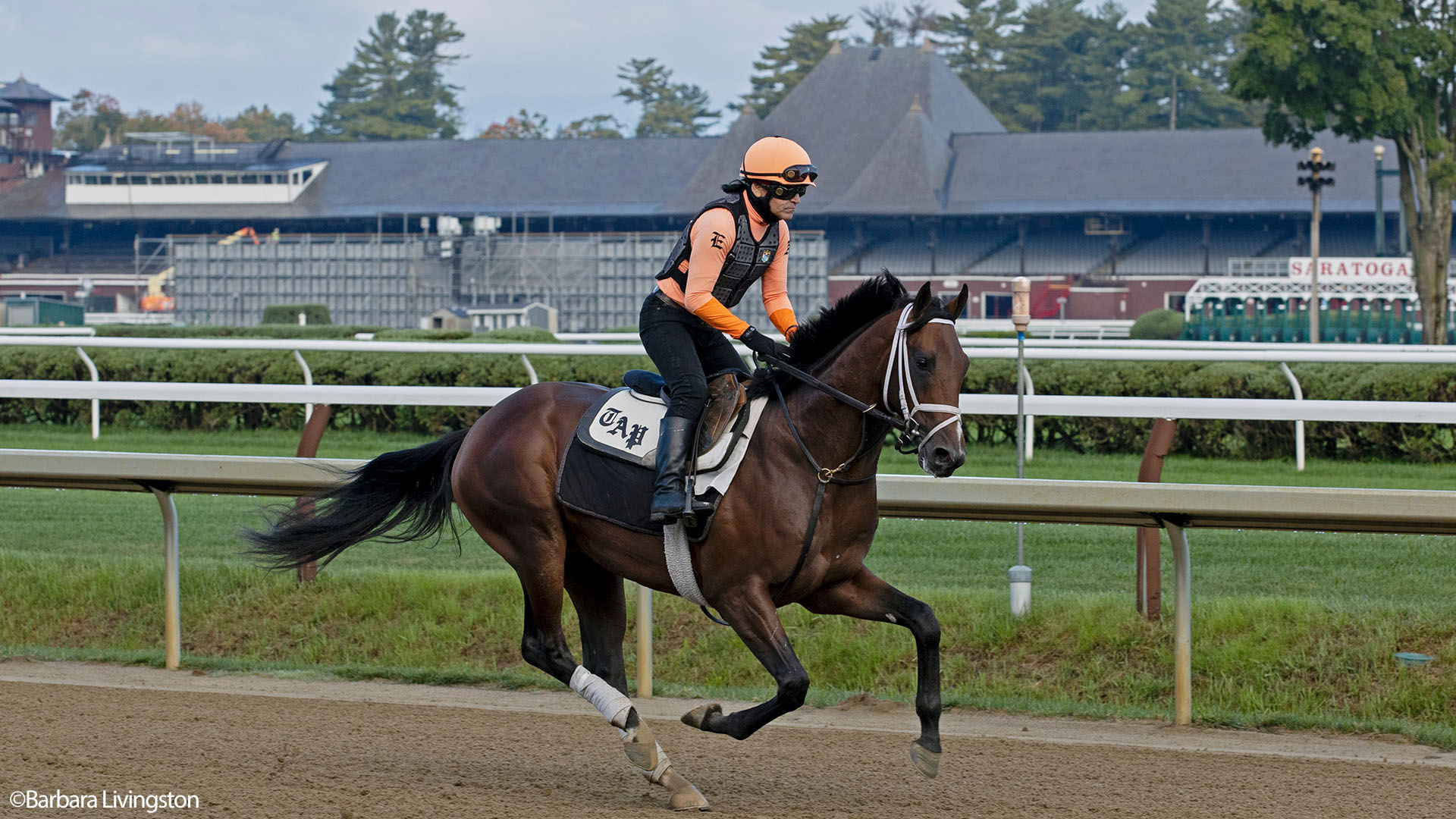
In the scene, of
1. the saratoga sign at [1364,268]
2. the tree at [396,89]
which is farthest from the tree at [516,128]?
the saratoga sign at [1364,268]

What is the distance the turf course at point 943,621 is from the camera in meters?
5.59

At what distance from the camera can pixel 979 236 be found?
1977 inches

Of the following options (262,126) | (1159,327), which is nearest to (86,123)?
(262,126)

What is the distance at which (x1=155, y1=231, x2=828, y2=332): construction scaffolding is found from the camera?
153ft

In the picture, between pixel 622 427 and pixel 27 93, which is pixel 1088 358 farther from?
pixel 27 93

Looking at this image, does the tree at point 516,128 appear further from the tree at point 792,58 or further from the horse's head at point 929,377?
the horse's head at point 929,377

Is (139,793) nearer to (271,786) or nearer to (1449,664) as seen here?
(271,786)

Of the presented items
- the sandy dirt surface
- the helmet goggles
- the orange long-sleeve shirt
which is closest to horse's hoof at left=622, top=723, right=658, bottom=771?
the sandy dirt surface

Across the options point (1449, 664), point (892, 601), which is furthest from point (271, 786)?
point (1449, 664)

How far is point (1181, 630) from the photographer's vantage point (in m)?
5.19

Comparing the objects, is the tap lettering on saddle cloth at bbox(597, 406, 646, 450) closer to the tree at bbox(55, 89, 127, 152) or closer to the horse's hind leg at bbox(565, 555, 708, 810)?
the horse's hind leg at bbox(565, 555, 708, 810)

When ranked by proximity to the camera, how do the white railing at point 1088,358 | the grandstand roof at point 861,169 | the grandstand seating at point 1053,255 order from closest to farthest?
the white railing at point 1088,358, the grandstand seating at point 1053,255, the grandstand roof at point 861,169

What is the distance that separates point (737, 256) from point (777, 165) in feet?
0.95

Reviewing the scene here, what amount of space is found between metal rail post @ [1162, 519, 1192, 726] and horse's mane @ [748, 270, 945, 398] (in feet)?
5.22
